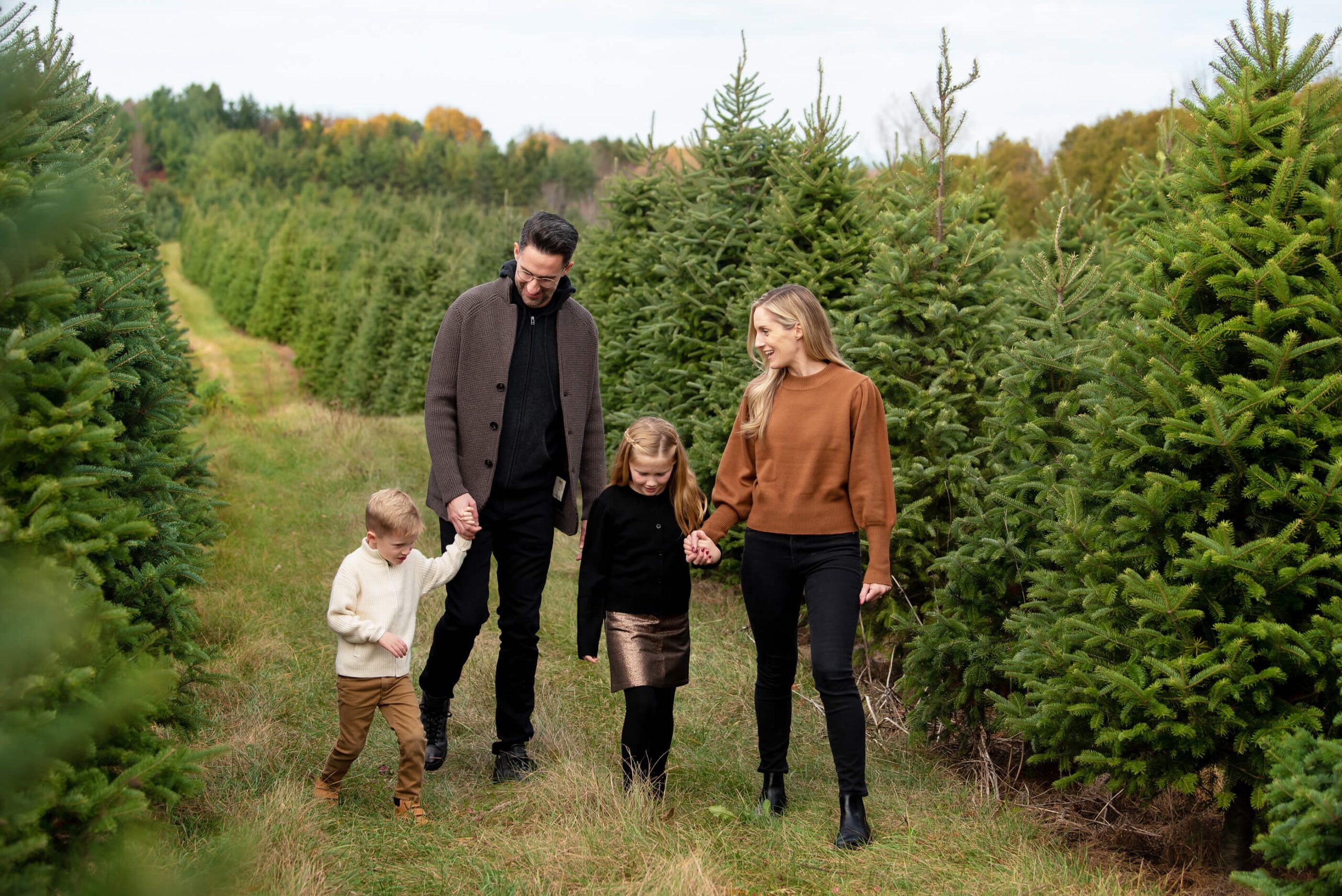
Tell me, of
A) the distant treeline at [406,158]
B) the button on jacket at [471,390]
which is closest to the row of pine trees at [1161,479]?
the button on jacket at [471,390]

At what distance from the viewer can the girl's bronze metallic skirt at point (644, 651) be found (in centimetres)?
414

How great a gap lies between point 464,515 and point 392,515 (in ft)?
1.39

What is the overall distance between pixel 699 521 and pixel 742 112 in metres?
5.86

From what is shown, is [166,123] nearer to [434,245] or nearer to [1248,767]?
[434,245]

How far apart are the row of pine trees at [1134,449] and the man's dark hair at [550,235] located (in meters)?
1.96

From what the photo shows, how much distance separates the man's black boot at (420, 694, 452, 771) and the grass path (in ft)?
0.25

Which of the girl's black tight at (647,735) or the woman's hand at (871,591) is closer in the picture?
the woman's hand at (871,591)

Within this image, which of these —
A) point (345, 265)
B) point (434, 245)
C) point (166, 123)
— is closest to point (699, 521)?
point (434, 245)

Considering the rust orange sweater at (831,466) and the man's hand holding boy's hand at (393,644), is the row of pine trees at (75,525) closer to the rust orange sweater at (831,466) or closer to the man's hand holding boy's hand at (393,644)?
the man's hand holding boy's hand at (393,644)

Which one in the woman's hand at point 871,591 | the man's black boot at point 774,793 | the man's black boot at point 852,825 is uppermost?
the woman's hand at point 871,591

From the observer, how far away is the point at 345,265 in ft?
118

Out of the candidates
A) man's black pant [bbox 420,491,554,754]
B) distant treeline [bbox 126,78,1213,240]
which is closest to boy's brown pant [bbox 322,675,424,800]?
man's black pant [bbox 420,491,554,754]

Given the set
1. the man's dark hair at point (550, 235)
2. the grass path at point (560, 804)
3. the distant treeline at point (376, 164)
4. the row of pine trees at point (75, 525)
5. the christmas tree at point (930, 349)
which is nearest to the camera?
the row of pine trees at point (75, 525)

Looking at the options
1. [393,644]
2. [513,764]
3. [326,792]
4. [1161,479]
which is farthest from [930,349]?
[326,792]
